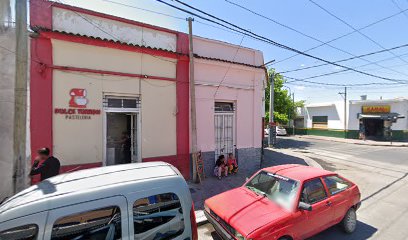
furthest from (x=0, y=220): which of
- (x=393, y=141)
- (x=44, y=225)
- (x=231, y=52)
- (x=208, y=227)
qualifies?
(x=393, y=141)

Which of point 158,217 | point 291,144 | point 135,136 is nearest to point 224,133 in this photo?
point 135,136

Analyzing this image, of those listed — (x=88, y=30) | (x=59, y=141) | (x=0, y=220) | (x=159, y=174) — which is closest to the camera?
(x=0, y=220)

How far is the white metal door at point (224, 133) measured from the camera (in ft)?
28.2

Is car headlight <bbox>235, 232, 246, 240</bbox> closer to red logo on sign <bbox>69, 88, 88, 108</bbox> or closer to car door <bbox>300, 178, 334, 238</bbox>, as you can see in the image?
car door <bbox>300, 178, 334, 238</bbox>

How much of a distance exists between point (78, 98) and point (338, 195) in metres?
6.80

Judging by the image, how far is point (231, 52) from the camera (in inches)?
349

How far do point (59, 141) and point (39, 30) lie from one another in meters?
2.82

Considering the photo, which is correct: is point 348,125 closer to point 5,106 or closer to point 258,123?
point 258,123

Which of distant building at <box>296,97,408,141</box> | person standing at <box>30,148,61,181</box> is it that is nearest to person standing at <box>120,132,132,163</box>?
person standing at <box>30,148,61,181</box>

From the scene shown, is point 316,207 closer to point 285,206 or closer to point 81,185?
point 285,206

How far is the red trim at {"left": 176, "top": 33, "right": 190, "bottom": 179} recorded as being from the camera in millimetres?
7512

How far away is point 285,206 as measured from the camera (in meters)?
3.85

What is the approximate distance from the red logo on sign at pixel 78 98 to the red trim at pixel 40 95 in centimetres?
49

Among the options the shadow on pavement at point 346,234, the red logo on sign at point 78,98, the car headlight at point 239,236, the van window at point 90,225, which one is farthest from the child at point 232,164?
the van window at point 90,225
